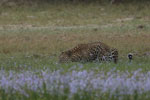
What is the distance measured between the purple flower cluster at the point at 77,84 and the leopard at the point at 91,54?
6247 millimetres

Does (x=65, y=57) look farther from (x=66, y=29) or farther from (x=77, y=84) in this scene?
(x=66, y=29)

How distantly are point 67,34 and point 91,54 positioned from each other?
14152mm

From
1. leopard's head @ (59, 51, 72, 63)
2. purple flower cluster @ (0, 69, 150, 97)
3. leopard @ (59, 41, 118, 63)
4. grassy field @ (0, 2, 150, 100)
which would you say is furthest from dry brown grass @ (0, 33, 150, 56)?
purple flower cluster @ (0, 69, 150, 97)

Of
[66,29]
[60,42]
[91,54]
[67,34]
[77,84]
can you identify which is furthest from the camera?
[66,29]

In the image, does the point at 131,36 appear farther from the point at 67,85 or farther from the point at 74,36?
the point at 67,85

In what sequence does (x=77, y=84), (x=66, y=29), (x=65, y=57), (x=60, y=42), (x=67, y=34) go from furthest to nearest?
(x=66, y=29)
(x=67, y=34)
(x=60, y=42)
(x=65, y=57)
(x=77, y=84)

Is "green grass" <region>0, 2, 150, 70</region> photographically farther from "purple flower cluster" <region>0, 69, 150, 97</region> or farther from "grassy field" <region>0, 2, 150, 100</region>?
"purple flower cluster" <region>0, 69, 150, 97</region>

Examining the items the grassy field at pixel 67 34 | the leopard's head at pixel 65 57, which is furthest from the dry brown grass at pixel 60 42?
the leopard's head at pixel 65 57

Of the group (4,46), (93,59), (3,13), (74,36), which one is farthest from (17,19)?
(93,59)

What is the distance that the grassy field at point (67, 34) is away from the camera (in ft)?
41.0

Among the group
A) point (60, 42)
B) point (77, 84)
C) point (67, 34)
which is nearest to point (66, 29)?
point (67, 34)

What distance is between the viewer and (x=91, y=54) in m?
15.5

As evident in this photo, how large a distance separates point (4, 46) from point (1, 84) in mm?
15733

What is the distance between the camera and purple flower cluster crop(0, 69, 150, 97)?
26.0 ft
